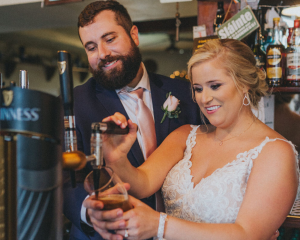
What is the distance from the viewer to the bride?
1218 millimetres

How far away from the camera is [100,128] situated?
81cm

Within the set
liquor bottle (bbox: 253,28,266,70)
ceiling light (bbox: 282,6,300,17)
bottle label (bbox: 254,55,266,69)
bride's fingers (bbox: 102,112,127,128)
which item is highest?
ceiling light (bbox: 282,6,300,17)

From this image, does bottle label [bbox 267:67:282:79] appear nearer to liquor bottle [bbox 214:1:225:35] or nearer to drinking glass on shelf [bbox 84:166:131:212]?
liquor bottle [bbox 214:1:225:35]

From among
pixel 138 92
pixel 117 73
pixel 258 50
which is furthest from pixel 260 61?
pixel 117 73

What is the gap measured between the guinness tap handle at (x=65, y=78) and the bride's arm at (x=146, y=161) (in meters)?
0.39

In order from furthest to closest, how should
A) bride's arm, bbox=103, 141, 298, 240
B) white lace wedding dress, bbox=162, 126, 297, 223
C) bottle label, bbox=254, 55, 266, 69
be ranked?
bottle label, bbox=254, 55, 266, 69, white lace wedding dress, bbox=162, 126, 297, 223, bride's arm, bbox=103, 141, 298, 240

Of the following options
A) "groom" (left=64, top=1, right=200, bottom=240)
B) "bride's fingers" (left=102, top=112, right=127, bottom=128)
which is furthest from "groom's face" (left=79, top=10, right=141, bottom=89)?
"bride's fingers" (left=102, top=112, right=127, bottom=128)

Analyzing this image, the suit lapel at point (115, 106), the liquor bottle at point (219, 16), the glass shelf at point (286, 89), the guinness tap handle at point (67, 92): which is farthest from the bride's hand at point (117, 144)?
the liquor bottle at point (219, 16)

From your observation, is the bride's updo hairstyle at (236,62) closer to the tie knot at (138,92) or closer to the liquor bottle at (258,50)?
the tie knot at (138,92)

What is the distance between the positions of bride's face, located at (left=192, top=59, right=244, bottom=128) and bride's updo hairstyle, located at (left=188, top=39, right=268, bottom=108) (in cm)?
3

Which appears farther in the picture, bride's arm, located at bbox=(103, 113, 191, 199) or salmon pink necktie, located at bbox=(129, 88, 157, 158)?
salmon pink necktie, located at bbox=(129, 88, 157, 158)

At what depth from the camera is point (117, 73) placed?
173 cm

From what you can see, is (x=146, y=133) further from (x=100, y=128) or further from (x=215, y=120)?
(x=100, y=128)

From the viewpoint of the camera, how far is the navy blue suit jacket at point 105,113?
1.52 meters
